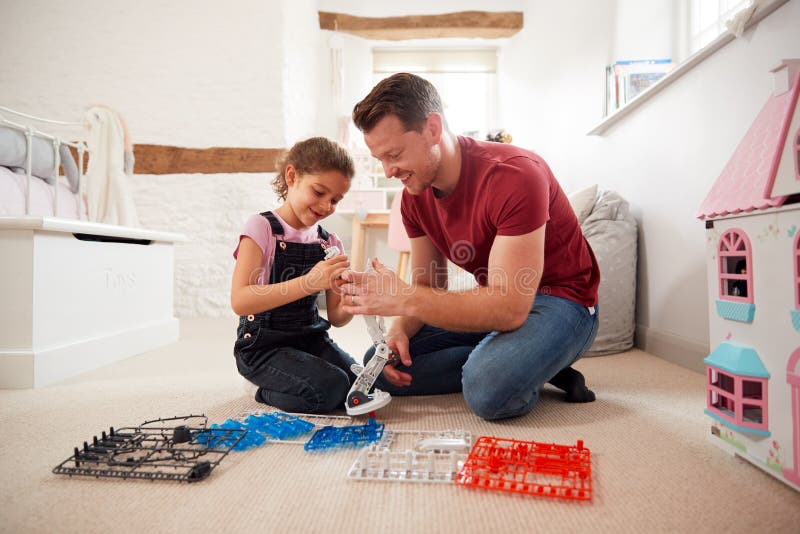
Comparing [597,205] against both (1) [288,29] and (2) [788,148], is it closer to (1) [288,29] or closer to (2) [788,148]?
(2) [788,148]

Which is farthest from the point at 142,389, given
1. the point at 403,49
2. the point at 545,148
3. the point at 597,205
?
the point at 403,49

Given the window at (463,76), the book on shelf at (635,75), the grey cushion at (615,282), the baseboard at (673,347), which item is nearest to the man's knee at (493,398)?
the baseboard at (673,347)

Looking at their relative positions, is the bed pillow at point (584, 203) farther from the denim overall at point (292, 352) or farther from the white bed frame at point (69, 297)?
the white bed frame at point (69, 297)

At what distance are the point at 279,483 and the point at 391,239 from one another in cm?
281

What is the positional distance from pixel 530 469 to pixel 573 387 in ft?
1.81

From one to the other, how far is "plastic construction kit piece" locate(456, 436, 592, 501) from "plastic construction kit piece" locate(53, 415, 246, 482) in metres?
0.47

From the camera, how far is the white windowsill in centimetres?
138

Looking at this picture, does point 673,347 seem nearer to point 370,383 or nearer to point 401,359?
point 401,359

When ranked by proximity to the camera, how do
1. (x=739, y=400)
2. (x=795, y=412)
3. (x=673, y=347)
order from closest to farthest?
1. (x=795, y=412)
2. (x=739, y=400)
3. (x=673, y=347)

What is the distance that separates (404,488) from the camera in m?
0.83

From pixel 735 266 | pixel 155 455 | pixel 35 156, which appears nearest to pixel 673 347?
pixel 735 266

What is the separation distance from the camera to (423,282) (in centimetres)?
141

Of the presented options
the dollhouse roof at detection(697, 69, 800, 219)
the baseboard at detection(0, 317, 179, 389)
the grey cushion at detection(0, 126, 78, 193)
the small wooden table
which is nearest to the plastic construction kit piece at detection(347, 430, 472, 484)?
the dollhouse roof at detection(697, 69, 800, 219)

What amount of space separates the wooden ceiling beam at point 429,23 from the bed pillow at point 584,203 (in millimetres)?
2809
